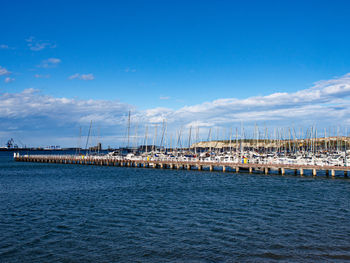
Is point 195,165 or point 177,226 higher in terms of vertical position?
point 195,165

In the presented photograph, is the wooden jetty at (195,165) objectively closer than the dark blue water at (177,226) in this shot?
No

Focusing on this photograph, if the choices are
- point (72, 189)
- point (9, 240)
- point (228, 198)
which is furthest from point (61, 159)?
point (9, 240)

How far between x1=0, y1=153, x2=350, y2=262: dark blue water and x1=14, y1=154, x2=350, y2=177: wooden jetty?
42.9ft

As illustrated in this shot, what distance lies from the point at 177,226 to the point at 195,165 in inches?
1495

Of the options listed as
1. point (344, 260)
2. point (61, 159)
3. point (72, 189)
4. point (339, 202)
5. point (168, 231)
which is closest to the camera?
point (344, 260)

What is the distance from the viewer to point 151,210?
2380 cm

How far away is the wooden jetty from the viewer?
4534 cm

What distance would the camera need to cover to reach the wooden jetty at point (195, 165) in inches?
1785

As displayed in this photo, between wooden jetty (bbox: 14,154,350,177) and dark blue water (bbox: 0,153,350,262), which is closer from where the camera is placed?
dark blue water (bbox: 0,153,350,262)

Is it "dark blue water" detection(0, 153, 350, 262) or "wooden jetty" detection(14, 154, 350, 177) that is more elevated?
"wooden jetty" detection(14, 154, 350, 177)

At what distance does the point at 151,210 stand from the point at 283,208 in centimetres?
1010

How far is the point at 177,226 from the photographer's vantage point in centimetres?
1912

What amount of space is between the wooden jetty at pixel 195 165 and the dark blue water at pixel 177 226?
1308 cm

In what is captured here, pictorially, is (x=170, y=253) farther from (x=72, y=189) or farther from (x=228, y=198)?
(x=72, y=189)
